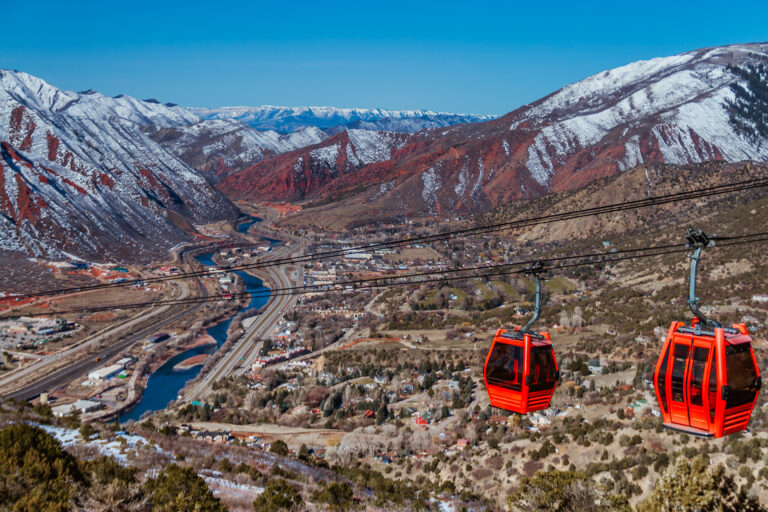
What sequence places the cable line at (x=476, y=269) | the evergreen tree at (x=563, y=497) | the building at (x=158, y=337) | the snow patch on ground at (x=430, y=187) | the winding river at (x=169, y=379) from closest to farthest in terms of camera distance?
1. the evergreen tree at (x=563, y=497)
2. the cable line at (x=476, y=269)
3. the winding river at (x=169, y=379)
4. the building at (x=158, y=337)
5. the snow patch on ground at (x=430, y=187)

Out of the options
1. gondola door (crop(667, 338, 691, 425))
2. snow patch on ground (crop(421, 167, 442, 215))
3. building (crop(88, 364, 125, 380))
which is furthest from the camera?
snow patch on ground (crop(421, 167, 442, 215))

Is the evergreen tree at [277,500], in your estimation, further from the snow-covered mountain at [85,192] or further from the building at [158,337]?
the snow-covered mountain at [85,192]

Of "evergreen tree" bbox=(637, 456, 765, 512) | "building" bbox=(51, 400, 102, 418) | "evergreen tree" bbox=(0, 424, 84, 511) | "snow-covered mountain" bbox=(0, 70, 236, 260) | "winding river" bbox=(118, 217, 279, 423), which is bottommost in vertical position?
"winding river" bbox=(118, 217, 279, 423)

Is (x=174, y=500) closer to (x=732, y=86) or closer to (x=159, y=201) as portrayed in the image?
(x=159, y=201)

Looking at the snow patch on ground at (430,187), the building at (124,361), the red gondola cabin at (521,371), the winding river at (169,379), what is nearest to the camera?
the red gondola cabin at (521,371)

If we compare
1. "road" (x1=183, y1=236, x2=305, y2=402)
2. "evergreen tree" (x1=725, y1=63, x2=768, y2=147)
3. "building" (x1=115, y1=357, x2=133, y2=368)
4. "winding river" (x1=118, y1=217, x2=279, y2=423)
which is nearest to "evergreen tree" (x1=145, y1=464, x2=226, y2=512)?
"winding river" (x1=118, y1=217, x2=279, y2=423)

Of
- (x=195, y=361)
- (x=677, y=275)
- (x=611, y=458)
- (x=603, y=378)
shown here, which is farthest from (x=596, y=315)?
(x=195, y=361)

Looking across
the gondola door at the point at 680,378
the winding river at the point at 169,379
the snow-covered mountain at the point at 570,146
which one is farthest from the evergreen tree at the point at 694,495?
the snow-covered mountain at the point at 570,146

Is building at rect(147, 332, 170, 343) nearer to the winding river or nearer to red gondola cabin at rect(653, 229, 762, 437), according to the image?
the winding river

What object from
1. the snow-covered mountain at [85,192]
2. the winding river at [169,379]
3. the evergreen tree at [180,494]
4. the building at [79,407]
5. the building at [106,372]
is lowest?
the winding river at [169,379]
